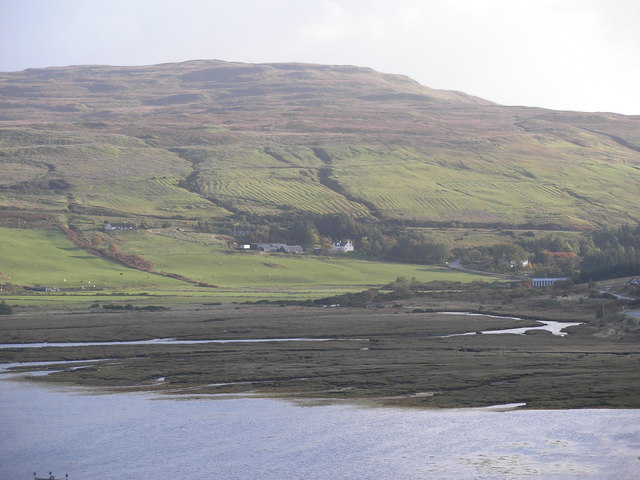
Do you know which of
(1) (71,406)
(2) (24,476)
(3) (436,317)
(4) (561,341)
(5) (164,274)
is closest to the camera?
(2) (24,476)

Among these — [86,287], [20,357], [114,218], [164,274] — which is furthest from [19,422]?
[114,218]

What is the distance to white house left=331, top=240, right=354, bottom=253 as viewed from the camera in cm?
15538

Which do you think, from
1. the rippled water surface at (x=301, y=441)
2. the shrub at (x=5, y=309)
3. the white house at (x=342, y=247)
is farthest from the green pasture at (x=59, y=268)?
the rippled water surface at (x=301, y=441)

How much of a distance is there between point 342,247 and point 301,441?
376 feet

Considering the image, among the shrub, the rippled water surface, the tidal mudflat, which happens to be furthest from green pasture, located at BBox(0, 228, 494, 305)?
the rippled water surface

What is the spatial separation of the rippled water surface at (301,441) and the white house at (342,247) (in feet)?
349

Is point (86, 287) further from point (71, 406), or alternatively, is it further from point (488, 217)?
point (488, 217)

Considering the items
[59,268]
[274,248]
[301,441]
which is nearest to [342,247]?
[274,248]

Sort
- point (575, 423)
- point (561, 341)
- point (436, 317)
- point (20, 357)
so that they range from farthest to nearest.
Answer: point (436, 317), point (561, 341), point (20, 357), point (575, 423)

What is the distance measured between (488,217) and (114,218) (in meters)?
64.7

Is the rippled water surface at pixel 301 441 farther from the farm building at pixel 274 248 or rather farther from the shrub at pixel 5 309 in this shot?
the farm building at pixel 274 248

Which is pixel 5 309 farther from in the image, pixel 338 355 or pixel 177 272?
pixel 177 272

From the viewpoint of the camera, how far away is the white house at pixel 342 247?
155375 millimetres

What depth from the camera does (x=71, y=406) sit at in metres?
48.5
